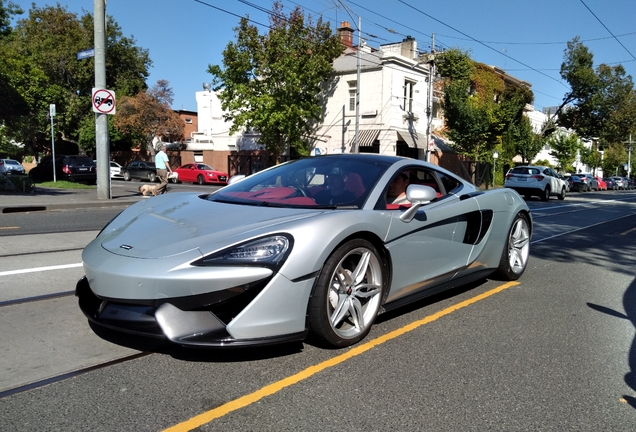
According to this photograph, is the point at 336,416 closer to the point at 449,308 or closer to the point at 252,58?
the point at 449,308

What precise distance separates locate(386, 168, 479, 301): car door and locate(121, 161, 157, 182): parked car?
1213 inches

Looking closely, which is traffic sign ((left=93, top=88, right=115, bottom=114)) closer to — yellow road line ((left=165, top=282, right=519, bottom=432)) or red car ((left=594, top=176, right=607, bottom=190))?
yellow road line ((left=165, top=282, right=519, bottom=432))

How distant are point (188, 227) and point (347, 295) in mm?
1195

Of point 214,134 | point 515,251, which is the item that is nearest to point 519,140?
point 214,134

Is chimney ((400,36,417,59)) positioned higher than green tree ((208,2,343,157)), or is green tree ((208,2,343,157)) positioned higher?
chimney ((400,36,417,59))

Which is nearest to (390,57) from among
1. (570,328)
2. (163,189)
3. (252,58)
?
(252,58)

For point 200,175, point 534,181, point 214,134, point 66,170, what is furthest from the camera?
point 214,134

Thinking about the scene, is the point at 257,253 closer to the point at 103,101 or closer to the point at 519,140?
the point at 103,101

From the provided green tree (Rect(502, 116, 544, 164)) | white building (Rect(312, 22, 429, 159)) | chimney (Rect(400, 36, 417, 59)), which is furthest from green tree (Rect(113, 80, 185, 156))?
green tree (Rect(502, 116, 544, 164))

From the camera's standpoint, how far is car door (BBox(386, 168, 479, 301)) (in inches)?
159

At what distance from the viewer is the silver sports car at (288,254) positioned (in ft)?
9.91

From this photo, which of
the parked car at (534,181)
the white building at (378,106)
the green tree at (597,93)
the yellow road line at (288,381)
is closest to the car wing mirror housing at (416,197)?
the yellow road line at (288,381)

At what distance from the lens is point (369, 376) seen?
10.6ft

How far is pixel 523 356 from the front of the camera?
3709mm
